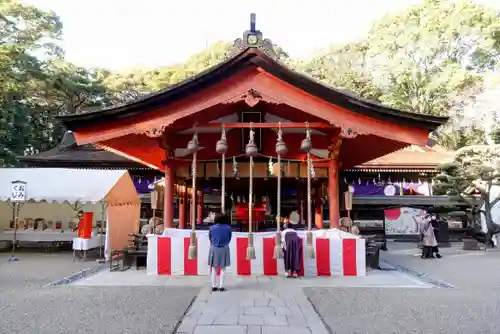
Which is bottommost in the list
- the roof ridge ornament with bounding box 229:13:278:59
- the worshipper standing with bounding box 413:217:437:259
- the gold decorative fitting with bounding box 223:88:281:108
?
the worshipper standing with bounding box 413:217:437:259

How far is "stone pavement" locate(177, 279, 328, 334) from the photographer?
4676 mm

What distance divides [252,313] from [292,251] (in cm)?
280

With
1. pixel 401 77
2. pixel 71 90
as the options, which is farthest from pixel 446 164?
pixel 71 90

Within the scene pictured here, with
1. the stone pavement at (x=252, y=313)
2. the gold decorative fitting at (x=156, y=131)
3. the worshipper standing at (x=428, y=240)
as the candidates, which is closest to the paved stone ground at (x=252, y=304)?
the stone pavement at (x=252, y=313)

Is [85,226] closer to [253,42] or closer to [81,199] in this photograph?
[81,199]

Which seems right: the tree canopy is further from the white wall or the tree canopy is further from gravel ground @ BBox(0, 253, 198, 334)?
gravel ground @ BBox(0, 253, 198, 334)

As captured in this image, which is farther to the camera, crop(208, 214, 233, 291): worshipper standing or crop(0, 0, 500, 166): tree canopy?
crop(0, 0, 500, 166): tree canopy

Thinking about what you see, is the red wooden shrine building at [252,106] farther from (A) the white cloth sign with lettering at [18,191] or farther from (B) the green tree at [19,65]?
(B) the green tree at [19,65]

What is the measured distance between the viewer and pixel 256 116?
403 inches

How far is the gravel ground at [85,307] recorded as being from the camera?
472 centimetres

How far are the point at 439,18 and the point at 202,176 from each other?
18878 millimetres

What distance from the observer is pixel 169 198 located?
32.1 feet

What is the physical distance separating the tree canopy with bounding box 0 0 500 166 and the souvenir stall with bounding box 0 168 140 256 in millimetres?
7986

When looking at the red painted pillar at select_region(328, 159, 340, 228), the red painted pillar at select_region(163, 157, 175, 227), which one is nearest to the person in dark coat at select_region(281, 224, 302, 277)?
the red painted pillar at select_region(328, 159, 340, 228)
